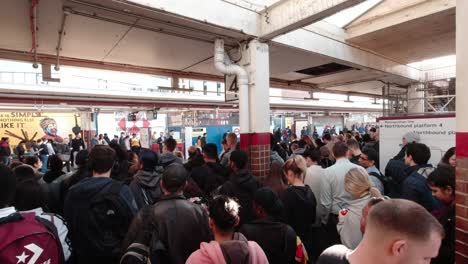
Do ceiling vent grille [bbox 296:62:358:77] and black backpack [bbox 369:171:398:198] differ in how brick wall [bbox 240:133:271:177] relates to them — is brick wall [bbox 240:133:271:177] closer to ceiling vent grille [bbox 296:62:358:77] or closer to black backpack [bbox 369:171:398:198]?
black backpack [bbox 369:171:398:198]

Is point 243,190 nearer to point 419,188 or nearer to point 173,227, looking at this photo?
point 173,227

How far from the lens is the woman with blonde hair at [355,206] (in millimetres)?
2295

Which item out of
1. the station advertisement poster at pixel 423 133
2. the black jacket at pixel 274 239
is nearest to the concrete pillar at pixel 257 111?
the station advertisement poster at pixel 423 133

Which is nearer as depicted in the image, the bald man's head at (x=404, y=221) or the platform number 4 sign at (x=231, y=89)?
the bald man's head at (x=404, y=221)

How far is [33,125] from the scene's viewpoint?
19.1 metres

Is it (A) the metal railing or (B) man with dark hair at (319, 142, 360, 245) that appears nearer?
(B) man with dark hair at (319, 142, 360, 245)

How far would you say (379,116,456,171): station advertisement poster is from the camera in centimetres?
483

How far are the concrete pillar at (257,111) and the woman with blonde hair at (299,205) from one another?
195 centimetres

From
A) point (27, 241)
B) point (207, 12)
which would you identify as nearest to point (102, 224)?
point (27, 241)

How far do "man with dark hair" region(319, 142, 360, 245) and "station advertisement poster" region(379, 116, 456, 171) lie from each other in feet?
8.30

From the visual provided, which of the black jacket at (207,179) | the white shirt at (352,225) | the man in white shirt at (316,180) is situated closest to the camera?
the white shirt at (352,225)

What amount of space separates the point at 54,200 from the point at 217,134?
A: 1002 cm

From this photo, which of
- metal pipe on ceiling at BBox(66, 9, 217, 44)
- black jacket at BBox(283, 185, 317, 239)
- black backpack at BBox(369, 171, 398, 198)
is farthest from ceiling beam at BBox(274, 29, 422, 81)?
black jacket at BBox(283, 185, 317, 239)

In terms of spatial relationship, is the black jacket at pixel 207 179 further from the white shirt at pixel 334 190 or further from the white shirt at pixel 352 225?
the white shirt at pixel 352 225
